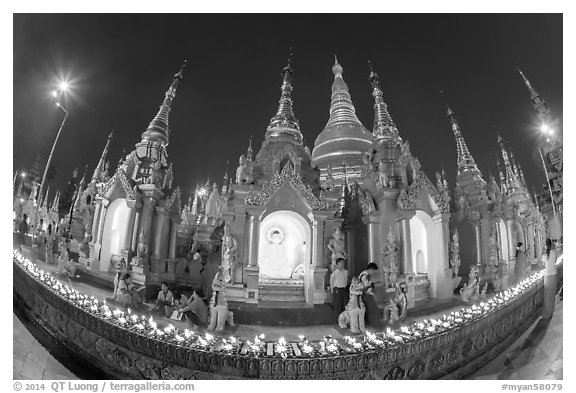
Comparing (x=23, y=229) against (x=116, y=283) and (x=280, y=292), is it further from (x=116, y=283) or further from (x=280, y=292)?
(x=280, y=292)

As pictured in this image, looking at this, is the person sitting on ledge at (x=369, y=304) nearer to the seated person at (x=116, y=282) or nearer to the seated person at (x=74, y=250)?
the seated person at (x=116, y=282)

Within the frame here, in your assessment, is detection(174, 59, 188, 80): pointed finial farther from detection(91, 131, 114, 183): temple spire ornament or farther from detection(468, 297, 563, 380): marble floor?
detection(468, 297, 563, 380): marble floor

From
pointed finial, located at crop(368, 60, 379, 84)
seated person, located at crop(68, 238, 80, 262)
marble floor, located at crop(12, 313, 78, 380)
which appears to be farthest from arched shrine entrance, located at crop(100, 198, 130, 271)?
pointed finial, located at crop(368, 60, 379, 84)

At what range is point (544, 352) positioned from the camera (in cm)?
288

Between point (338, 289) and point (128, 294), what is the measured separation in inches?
104

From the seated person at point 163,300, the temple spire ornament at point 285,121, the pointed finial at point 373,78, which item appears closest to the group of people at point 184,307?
the seated person at point 163,300

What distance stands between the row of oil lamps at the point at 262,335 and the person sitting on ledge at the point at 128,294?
188 millimetres

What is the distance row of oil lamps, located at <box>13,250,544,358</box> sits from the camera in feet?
8.45

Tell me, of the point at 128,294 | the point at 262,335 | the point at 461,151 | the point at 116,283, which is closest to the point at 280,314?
the point at 262,335

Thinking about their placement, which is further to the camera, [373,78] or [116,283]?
[373,78]

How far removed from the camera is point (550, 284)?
10.4ft

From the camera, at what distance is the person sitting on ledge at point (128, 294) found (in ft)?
11.3
